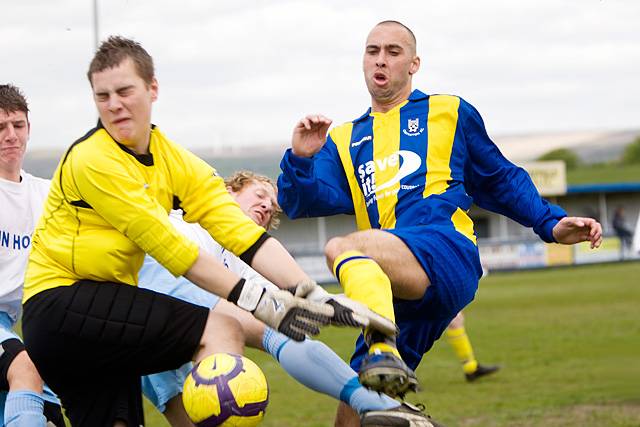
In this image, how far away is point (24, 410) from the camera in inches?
231

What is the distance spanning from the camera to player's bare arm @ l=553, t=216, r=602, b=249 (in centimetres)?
625

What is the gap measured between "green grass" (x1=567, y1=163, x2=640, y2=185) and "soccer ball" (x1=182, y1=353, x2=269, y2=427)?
56290 millimetres

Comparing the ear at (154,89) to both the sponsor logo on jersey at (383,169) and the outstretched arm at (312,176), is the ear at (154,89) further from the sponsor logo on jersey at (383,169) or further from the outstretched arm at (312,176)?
the sponsor logo on jersey at (383,169)

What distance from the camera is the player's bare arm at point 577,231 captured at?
20.5 ft

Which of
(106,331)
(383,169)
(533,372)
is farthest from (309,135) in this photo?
(533,372)

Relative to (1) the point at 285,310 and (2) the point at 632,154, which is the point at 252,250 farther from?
(2) the point at 632,154

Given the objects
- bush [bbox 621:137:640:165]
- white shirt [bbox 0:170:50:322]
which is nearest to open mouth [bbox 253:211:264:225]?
white shirt [bbox 0:170:50:322]

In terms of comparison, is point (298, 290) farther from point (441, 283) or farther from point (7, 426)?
point (7, 426)

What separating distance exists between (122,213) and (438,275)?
1.80 meters

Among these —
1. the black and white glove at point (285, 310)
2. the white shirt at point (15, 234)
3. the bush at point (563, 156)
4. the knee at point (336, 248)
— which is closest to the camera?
the black and white glove at point (285, 310)

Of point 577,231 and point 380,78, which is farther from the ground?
point 380,78

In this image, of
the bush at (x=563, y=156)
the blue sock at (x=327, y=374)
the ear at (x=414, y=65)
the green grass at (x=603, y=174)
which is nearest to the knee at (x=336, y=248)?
the blue sock at (x=327, y=374)

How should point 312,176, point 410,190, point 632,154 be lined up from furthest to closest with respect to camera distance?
point 632,154 < point 312,176 < point 410,190

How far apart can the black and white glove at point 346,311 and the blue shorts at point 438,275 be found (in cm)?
79
